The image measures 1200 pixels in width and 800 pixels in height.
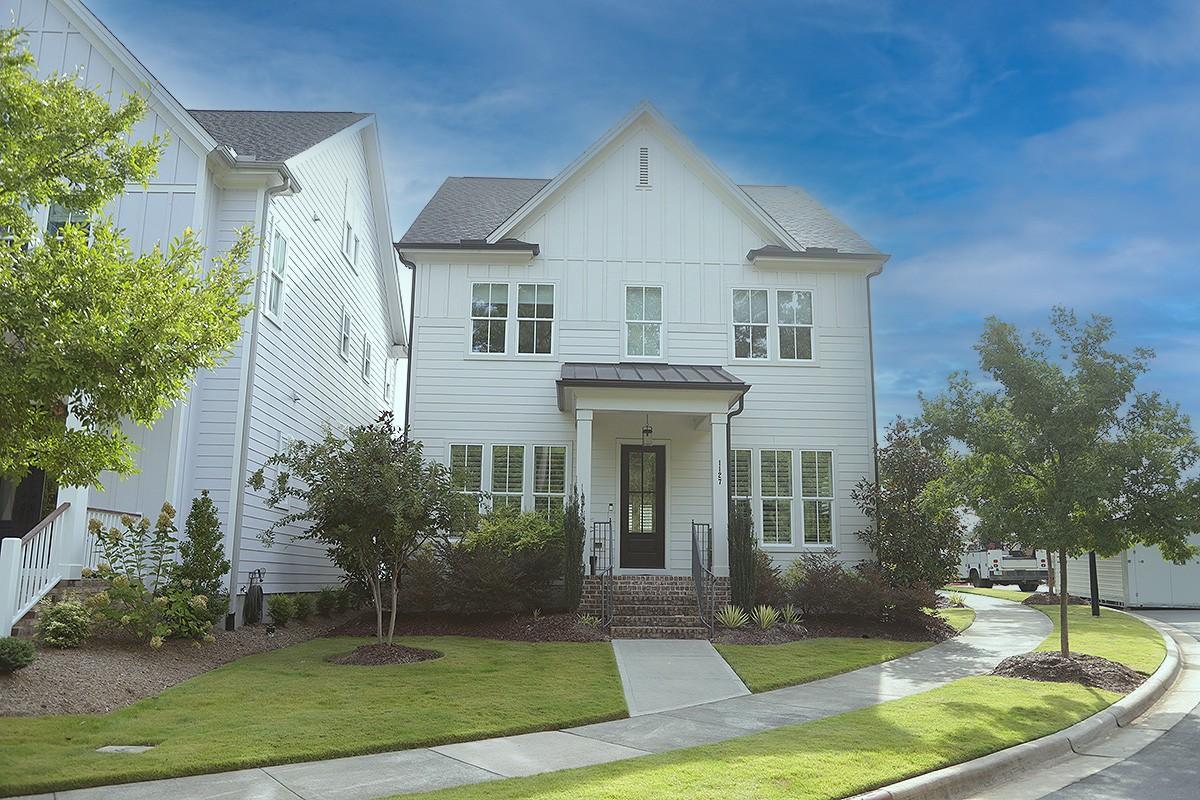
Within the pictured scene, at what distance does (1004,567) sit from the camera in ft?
122

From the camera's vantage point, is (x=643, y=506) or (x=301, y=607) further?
(x=643, y=506)

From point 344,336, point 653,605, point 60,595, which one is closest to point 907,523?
point 653,605

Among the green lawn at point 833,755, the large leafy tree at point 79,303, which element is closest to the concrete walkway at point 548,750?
the green lawn at point 833,755

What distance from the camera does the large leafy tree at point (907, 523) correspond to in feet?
56.7

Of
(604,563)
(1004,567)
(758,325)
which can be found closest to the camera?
(604,563)

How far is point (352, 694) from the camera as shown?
9461mm

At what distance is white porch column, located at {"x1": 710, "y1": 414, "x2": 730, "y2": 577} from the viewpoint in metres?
15.8

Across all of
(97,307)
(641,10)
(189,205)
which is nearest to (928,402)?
(641,10)

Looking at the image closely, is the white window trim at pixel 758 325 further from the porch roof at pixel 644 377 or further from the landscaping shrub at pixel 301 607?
the landscaping shrub at pixel 301 607

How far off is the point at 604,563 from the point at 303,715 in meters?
9.04

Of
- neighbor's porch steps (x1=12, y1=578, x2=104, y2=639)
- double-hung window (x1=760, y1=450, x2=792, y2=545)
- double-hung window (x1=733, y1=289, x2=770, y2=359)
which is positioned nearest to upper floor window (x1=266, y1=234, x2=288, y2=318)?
neighbor's porch steps (x1=12, y1=578, x2=104, y2=639)

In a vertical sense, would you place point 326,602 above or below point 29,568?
below

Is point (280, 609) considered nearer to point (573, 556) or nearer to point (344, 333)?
point (573, 556)

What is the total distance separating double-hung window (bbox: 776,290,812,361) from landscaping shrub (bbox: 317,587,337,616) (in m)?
10.5
